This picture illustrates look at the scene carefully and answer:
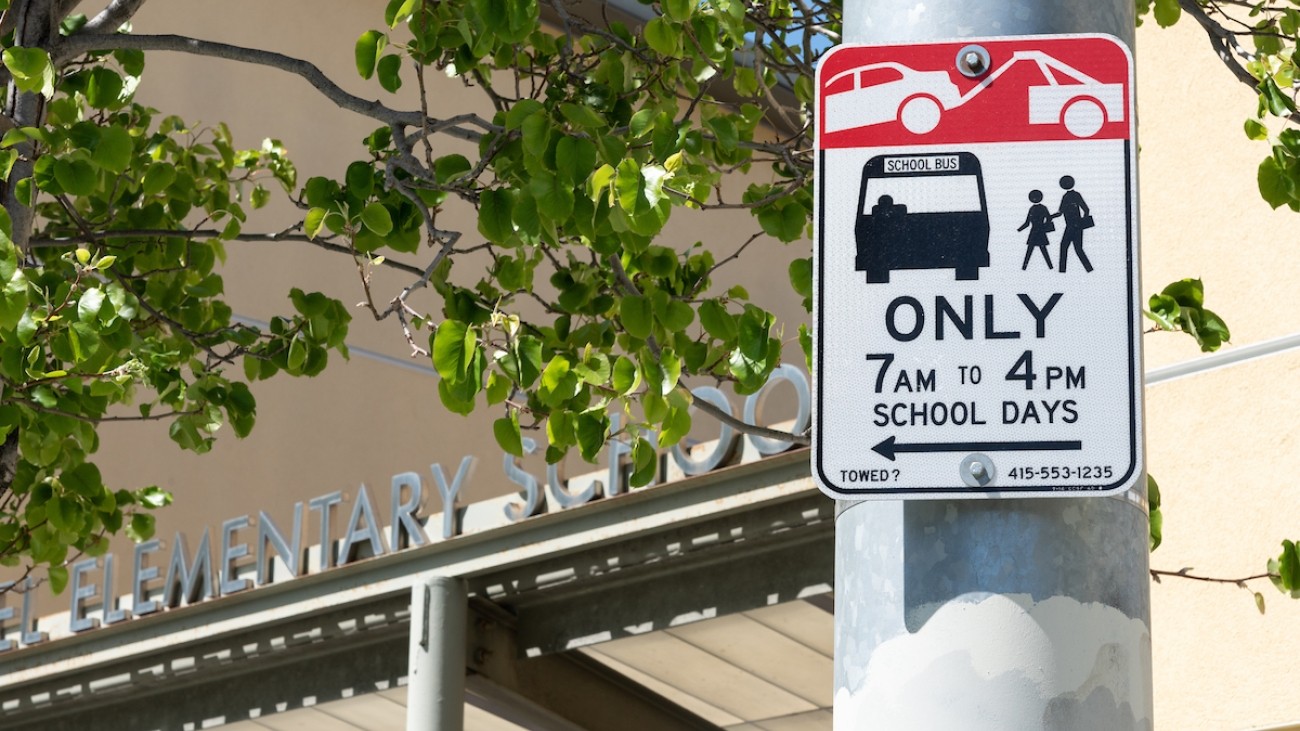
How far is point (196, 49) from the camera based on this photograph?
18.8ft

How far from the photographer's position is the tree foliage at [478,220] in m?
4.54

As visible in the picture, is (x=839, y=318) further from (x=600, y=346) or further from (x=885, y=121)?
(x=600, y=346)

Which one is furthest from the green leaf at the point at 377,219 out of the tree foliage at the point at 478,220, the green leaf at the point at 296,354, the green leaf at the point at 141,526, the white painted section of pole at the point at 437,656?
the white painted section of pole at the point at 437,656

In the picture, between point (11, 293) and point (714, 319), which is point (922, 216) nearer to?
point (714, 319)

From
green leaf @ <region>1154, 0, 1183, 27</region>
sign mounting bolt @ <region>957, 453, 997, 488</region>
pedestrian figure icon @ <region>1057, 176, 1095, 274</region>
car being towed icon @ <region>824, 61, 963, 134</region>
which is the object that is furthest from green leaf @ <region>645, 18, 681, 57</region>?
sign mounting bolt @ <region>957, 453, 997, 488</region>

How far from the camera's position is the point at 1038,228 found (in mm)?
1703

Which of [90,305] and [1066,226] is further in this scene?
[90,305]

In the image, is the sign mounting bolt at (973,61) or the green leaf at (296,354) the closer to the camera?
the sign mounting bolt at (973,61)

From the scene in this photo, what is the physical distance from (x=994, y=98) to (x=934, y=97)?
0.06 meters

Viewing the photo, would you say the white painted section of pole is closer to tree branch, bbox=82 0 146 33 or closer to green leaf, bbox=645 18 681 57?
tree branch, bbox=82 0 146 33

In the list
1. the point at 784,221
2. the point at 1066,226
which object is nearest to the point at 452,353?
the point at 784,221

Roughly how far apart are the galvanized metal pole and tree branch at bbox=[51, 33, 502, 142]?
11.9 feet

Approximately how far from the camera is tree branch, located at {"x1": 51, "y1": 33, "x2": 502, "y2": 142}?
5309mm

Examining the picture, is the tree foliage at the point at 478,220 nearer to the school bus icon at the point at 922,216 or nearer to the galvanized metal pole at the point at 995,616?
the school bus icon at the point at 922,216
